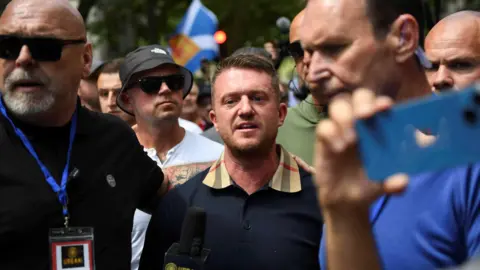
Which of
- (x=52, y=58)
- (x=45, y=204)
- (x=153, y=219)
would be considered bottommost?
(x=153, y=219)

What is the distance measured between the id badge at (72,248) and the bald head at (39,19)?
91 centimetres

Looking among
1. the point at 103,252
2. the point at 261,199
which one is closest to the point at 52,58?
the point at 103,252

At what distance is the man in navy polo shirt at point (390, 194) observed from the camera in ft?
6.17

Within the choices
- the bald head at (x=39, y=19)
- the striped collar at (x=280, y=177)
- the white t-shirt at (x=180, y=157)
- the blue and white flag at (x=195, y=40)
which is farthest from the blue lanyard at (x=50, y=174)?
the blue and white flag at (x=195, y=40)

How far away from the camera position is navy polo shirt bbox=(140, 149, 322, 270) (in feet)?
12.4

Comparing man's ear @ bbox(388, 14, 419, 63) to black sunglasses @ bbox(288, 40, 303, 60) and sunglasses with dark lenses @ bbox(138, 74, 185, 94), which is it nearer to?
black sunglasses @ bbox(288, 40, 303, 60)

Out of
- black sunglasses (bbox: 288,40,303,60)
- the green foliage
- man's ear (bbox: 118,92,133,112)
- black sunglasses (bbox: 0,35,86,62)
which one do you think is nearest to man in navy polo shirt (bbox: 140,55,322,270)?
black sunglasses (bbox: 0,35,86,62)

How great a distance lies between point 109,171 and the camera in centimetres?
383

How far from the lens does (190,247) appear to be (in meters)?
3.37

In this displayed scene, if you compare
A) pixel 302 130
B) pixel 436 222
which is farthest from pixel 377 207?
pixel 302 130

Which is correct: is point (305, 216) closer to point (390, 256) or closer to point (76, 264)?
point (76, 264)

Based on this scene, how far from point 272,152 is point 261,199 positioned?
311mm

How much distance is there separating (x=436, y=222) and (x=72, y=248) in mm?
1921

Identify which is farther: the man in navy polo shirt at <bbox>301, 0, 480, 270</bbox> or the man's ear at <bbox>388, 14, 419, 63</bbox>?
the man's ear at <bbox>388, 14, 419, 63</bbox>
